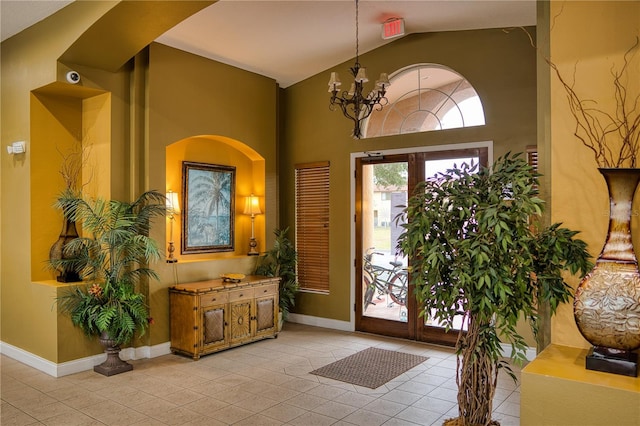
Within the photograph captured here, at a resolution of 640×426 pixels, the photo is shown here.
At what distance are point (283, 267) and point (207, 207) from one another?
53.1 inches

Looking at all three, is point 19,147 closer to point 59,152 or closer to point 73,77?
point 59,152

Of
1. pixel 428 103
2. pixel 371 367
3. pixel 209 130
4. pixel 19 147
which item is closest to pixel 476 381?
pixel 371 367

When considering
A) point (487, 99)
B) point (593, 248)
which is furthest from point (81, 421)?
point (487, 99)

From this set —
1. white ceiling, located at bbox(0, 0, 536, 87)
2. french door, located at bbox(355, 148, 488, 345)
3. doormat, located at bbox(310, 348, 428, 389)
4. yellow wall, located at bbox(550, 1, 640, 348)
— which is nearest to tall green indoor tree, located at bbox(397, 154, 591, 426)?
yellow wall, located at bbox(550, 1, 640, 348)

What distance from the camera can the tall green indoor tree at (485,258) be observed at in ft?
7.47

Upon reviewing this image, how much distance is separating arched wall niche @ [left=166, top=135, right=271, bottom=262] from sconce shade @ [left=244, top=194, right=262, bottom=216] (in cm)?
11

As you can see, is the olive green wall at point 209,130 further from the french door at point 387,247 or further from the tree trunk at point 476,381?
the tree trunk at point 476,381

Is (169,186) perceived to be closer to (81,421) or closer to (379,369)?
(81,421)

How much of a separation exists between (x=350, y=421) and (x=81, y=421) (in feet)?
6.70

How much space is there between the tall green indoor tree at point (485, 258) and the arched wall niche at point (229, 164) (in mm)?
3774

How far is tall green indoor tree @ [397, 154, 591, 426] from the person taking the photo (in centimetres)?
228

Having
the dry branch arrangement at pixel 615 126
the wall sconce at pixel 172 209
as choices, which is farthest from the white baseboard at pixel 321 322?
the dry branch arrangement at pixel 615 126

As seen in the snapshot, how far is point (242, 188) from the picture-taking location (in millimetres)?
6582

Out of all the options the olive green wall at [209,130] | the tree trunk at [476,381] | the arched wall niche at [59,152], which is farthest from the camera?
the olive green wall at [209,130]
